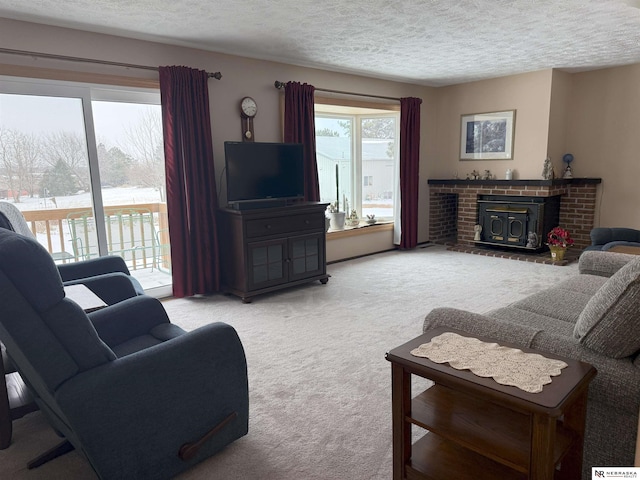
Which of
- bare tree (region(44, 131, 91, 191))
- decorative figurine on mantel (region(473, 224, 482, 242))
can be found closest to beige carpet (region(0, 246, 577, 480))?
decorative figurine on mantel (region(473, 224, 482, 242))

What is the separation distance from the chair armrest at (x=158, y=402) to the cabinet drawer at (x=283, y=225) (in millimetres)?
2264

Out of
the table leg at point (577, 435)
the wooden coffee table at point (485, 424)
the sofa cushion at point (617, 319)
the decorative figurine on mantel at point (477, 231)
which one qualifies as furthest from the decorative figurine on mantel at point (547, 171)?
the table leg at point (577, 435)

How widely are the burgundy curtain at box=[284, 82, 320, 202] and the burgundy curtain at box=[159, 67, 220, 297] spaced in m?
0.97

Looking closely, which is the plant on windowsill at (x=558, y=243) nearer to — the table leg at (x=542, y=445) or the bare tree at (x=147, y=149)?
the bare tree at (x=147, y=149)

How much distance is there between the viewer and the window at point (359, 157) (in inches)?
236

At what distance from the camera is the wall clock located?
14.7 feet

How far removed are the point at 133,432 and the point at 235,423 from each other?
1.59ft

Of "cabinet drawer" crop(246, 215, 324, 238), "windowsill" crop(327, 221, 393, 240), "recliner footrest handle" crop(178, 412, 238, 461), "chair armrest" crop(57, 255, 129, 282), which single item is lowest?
"recliner footrest handle" crop(178, 412, 238, 461)

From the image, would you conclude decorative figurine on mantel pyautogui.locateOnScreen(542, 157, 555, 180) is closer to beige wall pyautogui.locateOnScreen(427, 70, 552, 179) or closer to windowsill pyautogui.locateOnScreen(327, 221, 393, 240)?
beige wall pyautogui.locateOnScreen(427, 70, 552, 179)

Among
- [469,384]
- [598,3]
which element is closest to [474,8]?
[598,3]

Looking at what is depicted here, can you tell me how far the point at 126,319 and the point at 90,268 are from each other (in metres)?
1.00

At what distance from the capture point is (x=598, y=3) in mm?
3256

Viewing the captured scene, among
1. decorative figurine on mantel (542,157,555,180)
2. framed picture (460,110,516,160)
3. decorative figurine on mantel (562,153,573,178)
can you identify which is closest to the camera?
decorative figurine on mantel (542,157,555,180)

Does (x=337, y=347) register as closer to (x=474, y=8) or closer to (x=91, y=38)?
(x=474, y=8)
